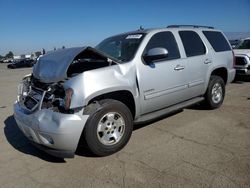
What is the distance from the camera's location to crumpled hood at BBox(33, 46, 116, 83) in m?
4.00

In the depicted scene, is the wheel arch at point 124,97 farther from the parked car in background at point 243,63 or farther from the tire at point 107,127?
the parked car in background at point 243,63

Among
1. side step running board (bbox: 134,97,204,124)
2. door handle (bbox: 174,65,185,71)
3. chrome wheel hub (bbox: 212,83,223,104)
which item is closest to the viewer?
side step running board (bbox: 134,97,204,124)

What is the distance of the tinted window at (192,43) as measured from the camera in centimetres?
542

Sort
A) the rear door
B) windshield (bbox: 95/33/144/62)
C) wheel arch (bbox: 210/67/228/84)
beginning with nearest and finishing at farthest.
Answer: windshield (bbox: 95/33/144/62), the rear door, wheel arch (bbox: 210/67/228/84)

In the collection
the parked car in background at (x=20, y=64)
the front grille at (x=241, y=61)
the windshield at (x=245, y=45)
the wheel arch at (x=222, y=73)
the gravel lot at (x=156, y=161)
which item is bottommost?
the parked car in background at (x=20, y=64)

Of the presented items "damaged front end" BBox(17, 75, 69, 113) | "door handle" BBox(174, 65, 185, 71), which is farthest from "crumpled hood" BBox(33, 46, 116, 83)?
"door handle" BBox(174, 65, 185, 71)

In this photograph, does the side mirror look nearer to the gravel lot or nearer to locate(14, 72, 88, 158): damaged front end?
the gravel lot

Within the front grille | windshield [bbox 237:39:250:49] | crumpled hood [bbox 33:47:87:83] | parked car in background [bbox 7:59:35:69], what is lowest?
parked car in background [bbox 7:59:35:69]

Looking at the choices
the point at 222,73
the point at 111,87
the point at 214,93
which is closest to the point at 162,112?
the point at 111,87

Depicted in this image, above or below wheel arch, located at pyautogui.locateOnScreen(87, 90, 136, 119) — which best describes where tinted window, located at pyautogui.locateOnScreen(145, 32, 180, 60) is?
above

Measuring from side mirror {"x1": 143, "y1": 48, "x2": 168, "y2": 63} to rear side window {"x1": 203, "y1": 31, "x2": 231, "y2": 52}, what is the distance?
212 cm

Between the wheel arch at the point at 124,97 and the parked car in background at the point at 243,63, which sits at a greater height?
the wheel arch at the point at 124,97

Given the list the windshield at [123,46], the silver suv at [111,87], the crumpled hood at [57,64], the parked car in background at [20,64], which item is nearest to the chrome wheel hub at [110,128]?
the silver suv at [111,87]

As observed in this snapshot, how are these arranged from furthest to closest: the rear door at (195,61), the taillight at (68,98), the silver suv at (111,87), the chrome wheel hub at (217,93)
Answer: the chrome wheel hub at (217,93), the rear door at (195,61), the silver suv at (111,87), the taillight at (68,98)
